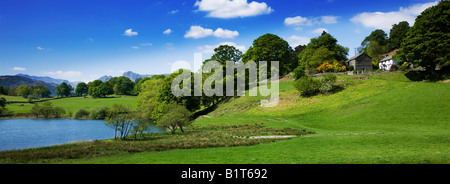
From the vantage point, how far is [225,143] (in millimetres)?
21359

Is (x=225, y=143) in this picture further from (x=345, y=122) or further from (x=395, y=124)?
(x=395, y=124)

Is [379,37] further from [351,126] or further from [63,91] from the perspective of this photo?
[63,91]

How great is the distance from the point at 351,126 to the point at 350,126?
12cm

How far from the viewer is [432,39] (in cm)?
4216

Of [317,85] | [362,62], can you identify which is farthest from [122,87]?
[362,62]

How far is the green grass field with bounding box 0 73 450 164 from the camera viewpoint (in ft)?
45.5

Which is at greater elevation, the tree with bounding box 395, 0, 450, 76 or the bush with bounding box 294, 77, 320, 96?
the tree with bounding box 395, 0, 450, 76

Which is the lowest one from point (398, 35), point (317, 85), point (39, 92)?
point (39, 92)

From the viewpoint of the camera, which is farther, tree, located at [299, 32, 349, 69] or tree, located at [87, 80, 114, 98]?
tree, located at [87, 80, 114, 98]

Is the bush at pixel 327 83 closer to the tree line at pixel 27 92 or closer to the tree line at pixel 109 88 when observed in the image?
the tree line at pixel 109 88

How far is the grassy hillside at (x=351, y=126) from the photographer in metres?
13.9

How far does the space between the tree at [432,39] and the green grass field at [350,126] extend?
605cm

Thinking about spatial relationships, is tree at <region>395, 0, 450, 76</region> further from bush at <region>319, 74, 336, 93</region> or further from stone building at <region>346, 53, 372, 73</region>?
stone building at <region>346, 53, 372, 73</region>

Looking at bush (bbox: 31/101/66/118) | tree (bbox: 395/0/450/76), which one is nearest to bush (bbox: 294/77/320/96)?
tree (bbox: 395/0/450/76)
